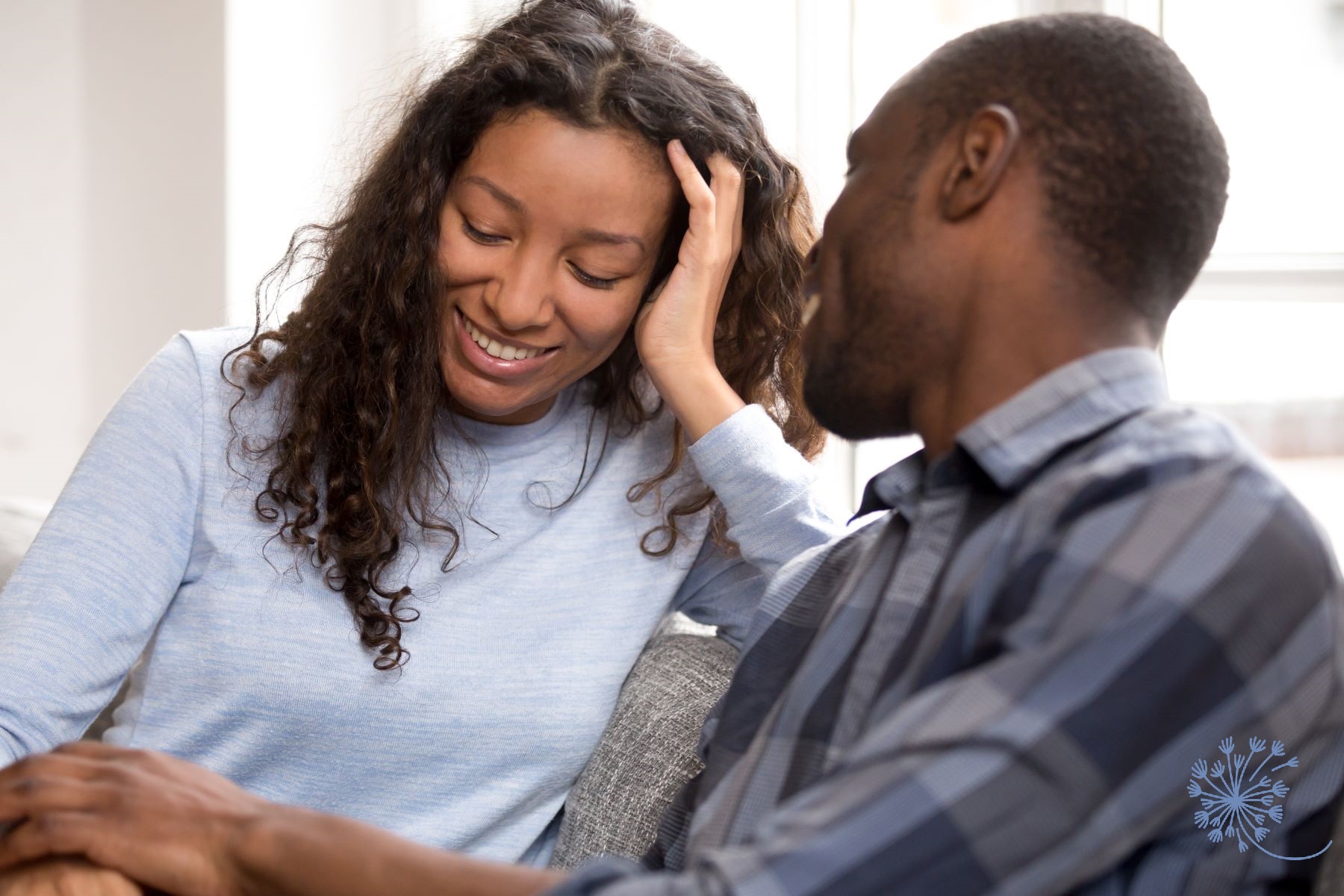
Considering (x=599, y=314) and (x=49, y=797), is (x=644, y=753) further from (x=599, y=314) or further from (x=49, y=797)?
(x=49, y=797)

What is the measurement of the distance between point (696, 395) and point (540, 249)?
0.22 meters

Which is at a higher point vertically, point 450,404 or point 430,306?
point 430,306

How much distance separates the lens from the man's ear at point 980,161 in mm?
746

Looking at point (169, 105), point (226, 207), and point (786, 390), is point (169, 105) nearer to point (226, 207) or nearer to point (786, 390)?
point (226, 207)

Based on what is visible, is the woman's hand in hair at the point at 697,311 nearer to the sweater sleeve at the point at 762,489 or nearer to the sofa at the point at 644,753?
the sweater sleeve at the point at 762,489

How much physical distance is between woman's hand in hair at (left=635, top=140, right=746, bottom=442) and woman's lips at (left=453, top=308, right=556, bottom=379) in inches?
4.6

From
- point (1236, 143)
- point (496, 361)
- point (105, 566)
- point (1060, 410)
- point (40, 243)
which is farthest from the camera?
point (40, 243)

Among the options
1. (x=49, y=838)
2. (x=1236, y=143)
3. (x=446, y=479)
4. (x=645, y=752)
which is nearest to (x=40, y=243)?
(x=446, y=479)

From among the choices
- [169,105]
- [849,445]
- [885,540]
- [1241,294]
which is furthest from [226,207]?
[885,540]

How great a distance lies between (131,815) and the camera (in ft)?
2.85

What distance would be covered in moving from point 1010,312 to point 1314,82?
1.38 meters

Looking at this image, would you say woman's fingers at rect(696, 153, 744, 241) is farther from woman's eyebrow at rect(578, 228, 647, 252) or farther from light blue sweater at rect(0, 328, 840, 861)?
light blue sweater at rect(0, 328, 840, 861)

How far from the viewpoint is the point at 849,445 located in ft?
7.69

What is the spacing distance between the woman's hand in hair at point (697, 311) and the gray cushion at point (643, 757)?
0.25 m
